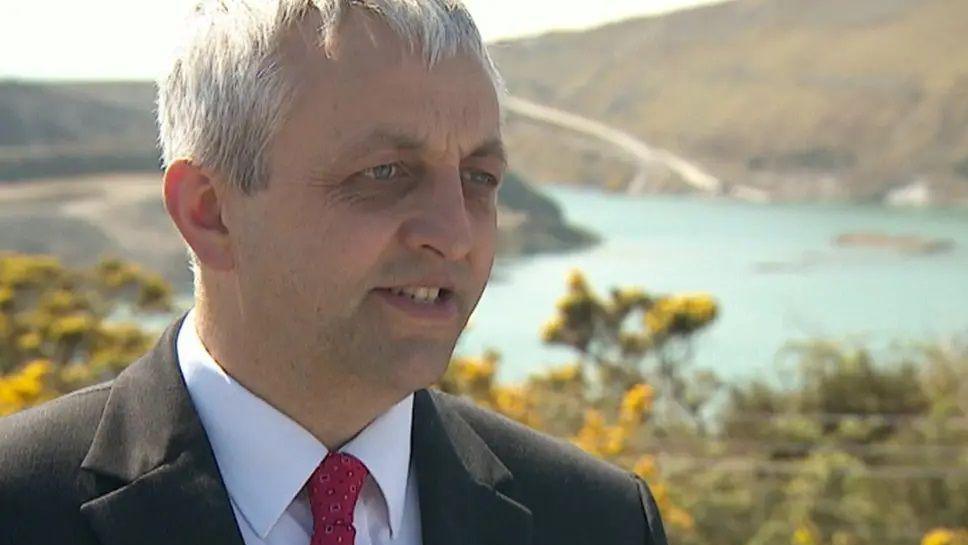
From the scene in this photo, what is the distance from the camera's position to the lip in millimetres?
1684

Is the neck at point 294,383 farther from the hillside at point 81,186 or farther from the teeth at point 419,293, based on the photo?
the hillside at point 81,186

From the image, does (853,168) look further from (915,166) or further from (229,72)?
(229,72)

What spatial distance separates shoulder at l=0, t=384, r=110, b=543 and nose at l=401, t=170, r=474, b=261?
417mm

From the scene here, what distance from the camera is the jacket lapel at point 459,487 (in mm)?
1840

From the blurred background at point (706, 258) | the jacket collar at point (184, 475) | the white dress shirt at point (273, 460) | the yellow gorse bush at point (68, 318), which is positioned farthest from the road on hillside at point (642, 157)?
the white dress shirt at point (273, 460)

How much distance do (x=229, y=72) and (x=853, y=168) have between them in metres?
6.62

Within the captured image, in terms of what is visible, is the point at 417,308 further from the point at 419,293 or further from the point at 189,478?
the point at 189,478

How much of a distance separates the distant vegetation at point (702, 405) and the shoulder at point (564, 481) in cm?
290

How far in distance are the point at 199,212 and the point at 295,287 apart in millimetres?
150

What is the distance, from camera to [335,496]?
Answer: 174 centimetres

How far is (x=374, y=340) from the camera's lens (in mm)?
1686

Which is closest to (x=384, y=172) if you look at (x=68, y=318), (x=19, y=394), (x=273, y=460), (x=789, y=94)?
(x=273, y=460)

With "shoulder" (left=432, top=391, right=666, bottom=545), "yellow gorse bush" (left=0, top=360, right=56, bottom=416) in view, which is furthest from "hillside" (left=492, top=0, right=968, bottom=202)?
"shoulder" (left=432, top=391, right=666, bottom=545)

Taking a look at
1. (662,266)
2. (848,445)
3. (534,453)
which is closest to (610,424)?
(848,445)
